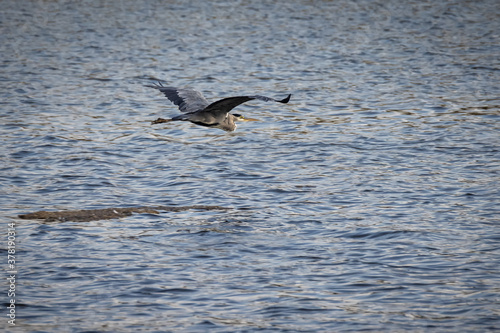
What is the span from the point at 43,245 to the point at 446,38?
66.3 feet

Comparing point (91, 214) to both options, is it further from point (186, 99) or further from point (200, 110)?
point (186, 99)

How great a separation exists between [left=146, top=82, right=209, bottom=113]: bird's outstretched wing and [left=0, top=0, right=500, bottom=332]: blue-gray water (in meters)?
1.40

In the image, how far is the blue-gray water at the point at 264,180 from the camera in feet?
29.0

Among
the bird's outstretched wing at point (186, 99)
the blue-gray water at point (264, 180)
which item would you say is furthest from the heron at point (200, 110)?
the blue-gray water at point (264, 180)

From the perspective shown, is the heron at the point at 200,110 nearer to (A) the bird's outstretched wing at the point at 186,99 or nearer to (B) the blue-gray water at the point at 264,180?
(A) the bird's outstretched wing at the point at 186,99

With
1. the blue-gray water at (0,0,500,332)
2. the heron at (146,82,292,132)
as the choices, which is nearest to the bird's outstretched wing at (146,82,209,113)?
the heron at (146,82,292,132)

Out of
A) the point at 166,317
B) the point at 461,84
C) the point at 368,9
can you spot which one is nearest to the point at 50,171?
the point at 166,317

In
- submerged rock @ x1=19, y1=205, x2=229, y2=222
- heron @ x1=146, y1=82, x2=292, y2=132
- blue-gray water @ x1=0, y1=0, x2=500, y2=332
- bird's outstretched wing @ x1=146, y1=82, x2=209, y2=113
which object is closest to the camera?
blue-gray water @ x1=0, y1=0, x2=500, y2=332

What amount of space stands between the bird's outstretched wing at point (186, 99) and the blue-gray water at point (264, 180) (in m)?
1.40

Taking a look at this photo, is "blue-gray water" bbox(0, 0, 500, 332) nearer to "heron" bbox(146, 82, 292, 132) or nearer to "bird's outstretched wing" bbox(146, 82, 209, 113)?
"heron" bbox(146, 82, 292, 132)

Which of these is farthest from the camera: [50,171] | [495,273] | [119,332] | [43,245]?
[50,171]

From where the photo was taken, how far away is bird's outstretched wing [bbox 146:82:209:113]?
1334cm

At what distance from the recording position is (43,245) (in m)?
10.5

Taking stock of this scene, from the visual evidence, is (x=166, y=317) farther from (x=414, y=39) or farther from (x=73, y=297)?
(x=414, y=39)
